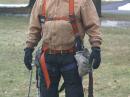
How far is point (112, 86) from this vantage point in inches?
369

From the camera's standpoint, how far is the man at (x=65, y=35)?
5.62 m

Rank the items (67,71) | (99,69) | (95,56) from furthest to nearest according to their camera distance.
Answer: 1. (99,69)
2. (67,71)
3. (95,56)

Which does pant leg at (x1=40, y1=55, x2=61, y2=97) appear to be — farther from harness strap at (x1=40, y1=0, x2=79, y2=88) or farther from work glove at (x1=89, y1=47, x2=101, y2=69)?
work glove at (x1=89, y1=47, x2=101, y2=69)

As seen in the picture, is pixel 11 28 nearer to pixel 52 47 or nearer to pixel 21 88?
pixel 21 88

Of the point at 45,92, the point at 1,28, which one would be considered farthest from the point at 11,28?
the point at 45,92

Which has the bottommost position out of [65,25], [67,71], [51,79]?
[51,79]

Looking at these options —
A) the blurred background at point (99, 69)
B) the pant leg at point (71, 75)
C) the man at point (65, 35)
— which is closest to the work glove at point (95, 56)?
the man at point (65, 35)

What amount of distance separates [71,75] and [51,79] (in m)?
0.23

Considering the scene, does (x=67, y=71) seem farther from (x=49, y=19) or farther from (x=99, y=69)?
(x=99, y=69)

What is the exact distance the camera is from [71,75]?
18.8ft

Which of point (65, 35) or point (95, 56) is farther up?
point (65, 35)

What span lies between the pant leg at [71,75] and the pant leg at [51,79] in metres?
0.08

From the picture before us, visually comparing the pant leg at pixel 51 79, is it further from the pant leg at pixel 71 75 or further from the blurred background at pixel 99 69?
the blurred background at pixel 99 69

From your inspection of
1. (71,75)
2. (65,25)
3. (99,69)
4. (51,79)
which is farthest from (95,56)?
(99,69)
